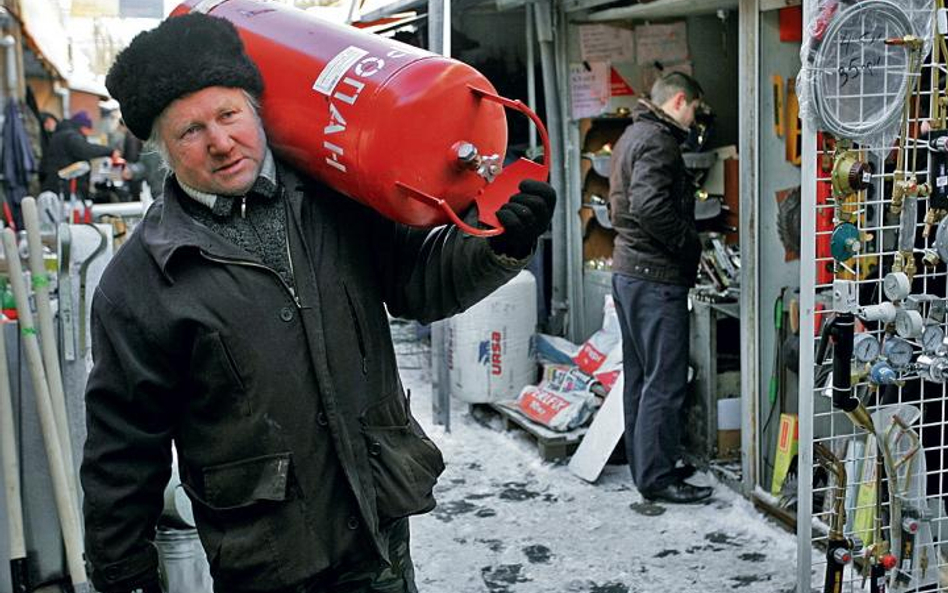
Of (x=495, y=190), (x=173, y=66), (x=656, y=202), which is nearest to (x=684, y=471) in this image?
(x=656, y=202)

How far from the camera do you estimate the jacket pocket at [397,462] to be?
2.25 metres

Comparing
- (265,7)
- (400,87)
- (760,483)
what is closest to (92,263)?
(265,7)

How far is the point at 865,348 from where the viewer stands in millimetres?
3082

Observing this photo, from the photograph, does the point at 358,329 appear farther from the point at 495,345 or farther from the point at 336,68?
the point at 495,345

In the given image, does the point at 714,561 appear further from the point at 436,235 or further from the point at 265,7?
the point at 265,7

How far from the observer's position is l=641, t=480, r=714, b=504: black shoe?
5.00 m

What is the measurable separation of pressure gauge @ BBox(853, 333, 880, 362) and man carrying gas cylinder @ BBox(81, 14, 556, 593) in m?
1.37

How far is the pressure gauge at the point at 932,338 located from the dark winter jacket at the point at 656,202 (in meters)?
1.81

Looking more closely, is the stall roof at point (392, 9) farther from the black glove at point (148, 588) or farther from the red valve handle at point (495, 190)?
the black glove at point (148, 588)

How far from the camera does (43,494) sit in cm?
403

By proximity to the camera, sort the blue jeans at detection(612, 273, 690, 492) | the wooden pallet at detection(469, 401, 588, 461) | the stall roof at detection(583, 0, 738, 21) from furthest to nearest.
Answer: the wooden pallet at detection(469, 401, 588, 461), the stall roof at detection(583, 0, 738, 21), the blue jeans at detection(612, 273, 690, 492)

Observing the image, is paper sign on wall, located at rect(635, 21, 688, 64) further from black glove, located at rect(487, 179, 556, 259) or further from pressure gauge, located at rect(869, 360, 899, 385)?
black glove, located at rect(487, 179, 556, 259)

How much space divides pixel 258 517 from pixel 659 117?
3.16m

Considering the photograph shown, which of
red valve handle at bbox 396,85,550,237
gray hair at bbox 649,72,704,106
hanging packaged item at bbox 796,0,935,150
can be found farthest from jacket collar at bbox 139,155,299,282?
gray hair at bbox 649,72,704,106
